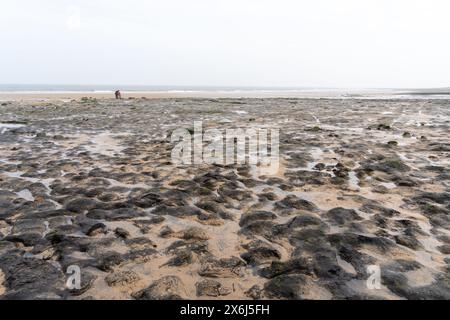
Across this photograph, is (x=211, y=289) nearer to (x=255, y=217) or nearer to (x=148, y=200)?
(x=255, y=217)

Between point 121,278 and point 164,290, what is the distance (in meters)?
0.64

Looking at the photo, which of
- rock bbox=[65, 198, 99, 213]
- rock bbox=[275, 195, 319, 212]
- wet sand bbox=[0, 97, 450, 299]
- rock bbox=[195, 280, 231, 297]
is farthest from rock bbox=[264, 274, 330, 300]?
rock bbox=[65, 198, 99, 213]

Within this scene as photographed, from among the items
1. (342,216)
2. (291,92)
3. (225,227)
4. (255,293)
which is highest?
(291,92)

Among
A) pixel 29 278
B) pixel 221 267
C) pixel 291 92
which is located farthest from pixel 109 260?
pixel 291 92

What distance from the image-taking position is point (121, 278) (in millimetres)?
4426

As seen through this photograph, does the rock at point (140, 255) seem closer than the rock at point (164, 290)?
No

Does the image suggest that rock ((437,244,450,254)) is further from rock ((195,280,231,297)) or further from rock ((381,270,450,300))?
rock ((195,280,231,297))

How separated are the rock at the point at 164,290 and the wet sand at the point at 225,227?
13mm

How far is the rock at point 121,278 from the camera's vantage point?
4.34 m

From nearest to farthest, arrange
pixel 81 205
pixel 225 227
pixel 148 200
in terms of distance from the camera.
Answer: pixel 225 227 → pixel 81 205 → pixel 148 200

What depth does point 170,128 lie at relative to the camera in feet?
61.2

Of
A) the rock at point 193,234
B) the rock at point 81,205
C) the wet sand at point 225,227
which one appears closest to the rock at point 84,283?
the wet sand at point 225,227

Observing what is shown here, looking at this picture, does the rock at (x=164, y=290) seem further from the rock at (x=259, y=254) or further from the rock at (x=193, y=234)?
the rock at (x=193, y=234)
